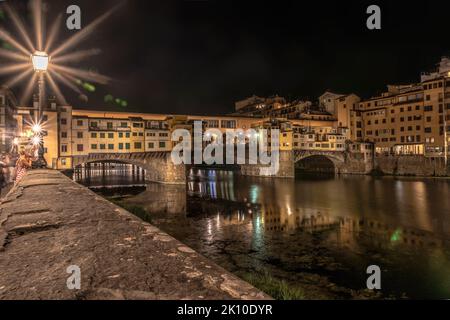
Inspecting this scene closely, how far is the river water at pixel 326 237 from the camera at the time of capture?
1319cm

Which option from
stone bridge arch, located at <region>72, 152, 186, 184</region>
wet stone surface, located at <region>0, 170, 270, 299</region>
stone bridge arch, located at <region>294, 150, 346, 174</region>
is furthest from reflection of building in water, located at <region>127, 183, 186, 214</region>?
stone bridge arch, located at <region>294, 150, 346, 174</region>

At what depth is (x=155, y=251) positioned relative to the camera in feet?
12.3

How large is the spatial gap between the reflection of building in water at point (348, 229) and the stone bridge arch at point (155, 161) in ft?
93.3

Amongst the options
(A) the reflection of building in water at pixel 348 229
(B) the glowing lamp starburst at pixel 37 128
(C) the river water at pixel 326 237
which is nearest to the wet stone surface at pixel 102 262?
(C) the river water at pixel 326 237

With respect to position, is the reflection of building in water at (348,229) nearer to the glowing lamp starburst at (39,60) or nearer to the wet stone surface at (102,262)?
the wet stone surface at (102,262)

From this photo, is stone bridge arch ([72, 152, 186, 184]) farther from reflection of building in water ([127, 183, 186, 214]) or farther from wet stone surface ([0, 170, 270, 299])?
wet stone surface ([0, 170, 270, 299])

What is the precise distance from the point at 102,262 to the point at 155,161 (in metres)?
56.0

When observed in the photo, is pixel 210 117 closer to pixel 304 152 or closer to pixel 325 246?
pixel 304 152

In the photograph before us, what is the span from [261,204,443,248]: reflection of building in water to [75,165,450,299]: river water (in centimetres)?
7

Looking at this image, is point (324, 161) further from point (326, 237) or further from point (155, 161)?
point (326, 237)

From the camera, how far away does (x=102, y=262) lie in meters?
3.40

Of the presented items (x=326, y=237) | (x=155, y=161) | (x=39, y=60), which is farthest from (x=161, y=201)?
(x=39, y=60)
